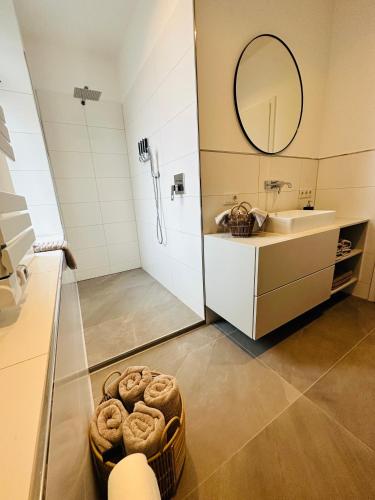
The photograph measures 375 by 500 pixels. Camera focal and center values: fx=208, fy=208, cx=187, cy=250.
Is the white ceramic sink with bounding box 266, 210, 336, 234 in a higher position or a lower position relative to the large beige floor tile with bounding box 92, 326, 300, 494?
higher

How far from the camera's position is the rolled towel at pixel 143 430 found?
0.65 metres

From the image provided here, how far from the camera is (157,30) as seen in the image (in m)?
1.62

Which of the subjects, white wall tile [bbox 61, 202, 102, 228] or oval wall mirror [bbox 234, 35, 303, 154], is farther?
white wall tile [bbox 61, 202, 102, 228]

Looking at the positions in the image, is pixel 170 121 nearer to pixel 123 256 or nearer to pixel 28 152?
pixel 28 152

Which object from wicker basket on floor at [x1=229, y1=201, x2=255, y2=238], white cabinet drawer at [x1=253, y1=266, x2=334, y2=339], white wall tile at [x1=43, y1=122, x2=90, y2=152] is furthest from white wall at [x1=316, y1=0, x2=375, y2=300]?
white wall tile at [x1=43, y1=122, x2=90, y2=152]

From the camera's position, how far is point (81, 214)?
264 cm

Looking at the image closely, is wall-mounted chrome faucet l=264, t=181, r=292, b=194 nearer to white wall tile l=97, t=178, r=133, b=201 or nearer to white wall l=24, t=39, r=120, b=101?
white wall tile l=97, t=178, r=133, b=201

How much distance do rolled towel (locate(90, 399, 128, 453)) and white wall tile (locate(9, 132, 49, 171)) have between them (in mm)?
2103

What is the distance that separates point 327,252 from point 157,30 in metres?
2.14

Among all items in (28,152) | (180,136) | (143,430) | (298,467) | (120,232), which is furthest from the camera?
(120,232)

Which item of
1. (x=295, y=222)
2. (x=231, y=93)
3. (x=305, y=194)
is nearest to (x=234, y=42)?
(x=231, y=93)

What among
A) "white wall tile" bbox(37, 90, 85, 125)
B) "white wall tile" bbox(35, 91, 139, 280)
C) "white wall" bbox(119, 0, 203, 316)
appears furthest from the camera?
"white wall tile" bbox(35, 91, 139, 280)

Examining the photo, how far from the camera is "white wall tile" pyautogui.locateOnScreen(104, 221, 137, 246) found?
2.87 meters

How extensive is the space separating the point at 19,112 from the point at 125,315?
2.02 meters
